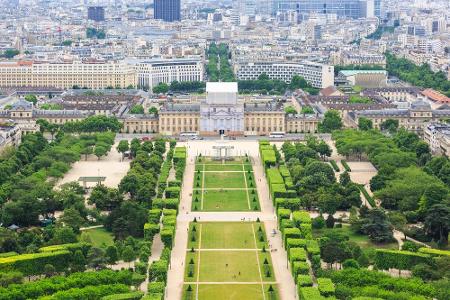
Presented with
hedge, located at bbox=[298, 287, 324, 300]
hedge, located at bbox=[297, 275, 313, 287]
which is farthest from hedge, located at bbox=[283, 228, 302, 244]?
hedge, located at bbox=[298, 287, 324, 300]

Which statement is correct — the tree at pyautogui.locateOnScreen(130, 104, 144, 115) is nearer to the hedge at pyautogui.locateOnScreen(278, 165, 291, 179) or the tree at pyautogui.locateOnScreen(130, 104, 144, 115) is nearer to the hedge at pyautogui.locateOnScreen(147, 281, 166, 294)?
the hedge at pyautogui.locateOnScreen(278, 165, 291, 179)

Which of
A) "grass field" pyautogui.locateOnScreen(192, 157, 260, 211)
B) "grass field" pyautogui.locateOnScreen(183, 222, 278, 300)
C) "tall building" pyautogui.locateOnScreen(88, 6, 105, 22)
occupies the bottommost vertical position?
"grass field" pyautogui.locateOnScreen(183, 222, 278, 300)

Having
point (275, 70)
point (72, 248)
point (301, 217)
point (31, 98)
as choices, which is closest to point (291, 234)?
point (301, 217)

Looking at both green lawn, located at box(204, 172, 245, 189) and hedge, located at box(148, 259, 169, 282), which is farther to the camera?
green lawn, located at box(204, 172, 245, 189)

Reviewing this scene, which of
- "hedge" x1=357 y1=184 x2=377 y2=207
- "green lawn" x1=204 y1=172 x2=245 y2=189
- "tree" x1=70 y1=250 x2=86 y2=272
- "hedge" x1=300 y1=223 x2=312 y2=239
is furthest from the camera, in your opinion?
"green lawn" x1=204 y1=172 x2=245 y2=189

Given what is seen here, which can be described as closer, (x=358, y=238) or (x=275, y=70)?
(x=358, y=238)

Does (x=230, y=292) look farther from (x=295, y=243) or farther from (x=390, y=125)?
(x=390, y=125)

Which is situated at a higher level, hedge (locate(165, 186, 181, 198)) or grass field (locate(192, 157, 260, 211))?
hedge (locate(165, 186, 181, 198))
